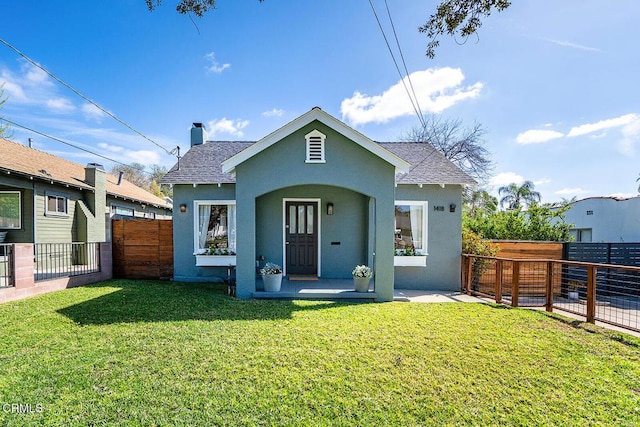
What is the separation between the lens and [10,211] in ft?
34.9

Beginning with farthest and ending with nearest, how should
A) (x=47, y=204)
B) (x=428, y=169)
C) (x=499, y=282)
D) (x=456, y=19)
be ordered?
(x=47, y=204), (x=428, y=169), (x=499, y=282), (x=456, y=19)

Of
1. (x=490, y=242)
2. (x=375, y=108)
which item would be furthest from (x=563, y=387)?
(x=375, y=108)

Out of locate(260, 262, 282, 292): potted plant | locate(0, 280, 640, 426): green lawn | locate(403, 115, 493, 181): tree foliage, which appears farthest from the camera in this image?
locate(403, 115, 493, 181): tree foliage

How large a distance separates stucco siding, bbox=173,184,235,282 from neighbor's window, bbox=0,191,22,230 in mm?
6246

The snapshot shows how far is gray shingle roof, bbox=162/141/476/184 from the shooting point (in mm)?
9242

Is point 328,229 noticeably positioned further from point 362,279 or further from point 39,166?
point 39,166

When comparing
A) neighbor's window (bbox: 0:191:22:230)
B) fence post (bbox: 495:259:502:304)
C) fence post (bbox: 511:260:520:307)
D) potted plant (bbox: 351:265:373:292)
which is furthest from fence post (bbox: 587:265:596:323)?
neighbor's window (bbox: 0:191:22:230)

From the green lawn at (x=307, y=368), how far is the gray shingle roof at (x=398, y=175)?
14.1 feet

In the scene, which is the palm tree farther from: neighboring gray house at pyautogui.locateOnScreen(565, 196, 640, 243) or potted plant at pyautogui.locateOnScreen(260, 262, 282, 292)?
potted plant at pyautogui.locateOnScreen(260, 262, 282, 292)

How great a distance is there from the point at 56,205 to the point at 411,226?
45.0 feet

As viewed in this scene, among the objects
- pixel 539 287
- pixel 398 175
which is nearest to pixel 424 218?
pixel 398 175

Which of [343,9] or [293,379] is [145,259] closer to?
[293,379]

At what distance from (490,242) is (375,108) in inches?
436

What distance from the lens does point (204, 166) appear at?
1013 cm
